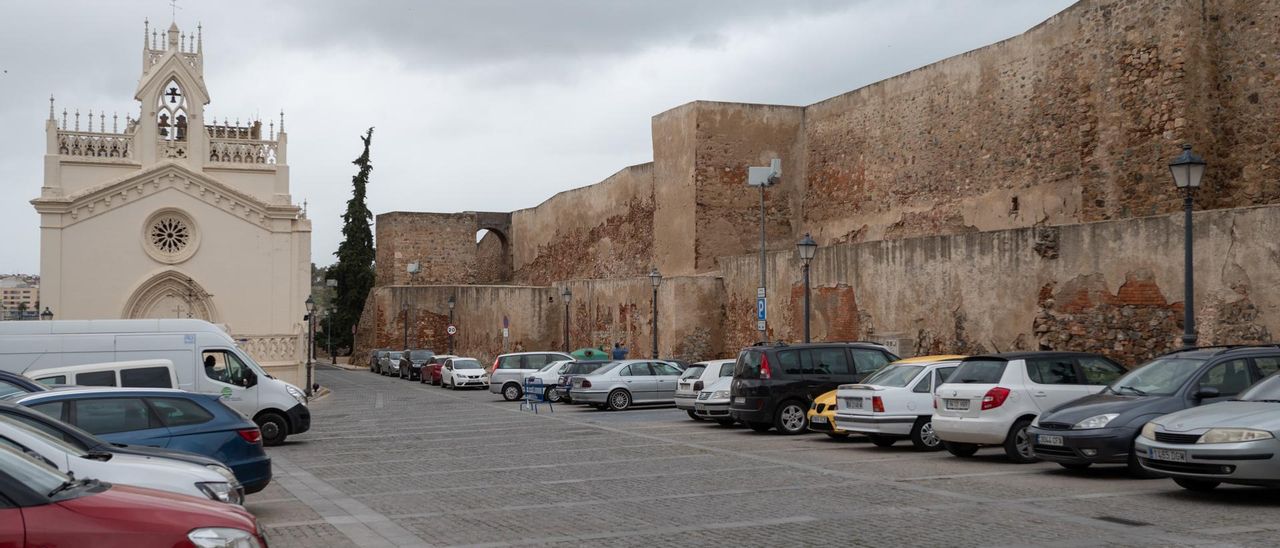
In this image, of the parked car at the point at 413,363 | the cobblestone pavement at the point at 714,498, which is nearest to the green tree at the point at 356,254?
the parked car at the point at 413,363

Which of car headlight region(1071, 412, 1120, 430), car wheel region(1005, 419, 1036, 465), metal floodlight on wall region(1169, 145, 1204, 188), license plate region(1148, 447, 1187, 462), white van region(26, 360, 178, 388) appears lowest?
car wheel region(1005, 419, 1036, 465)

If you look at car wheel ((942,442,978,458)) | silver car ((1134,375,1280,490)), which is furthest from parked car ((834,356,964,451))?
silver car ((1134,375,1280,490))

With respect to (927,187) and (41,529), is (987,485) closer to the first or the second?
(41,529)

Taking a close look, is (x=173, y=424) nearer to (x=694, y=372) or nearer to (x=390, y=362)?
(x=694, y=372)

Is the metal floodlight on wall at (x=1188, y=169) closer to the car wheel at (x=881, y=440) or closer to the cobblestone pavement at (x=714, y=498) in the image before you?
the cobblestone pavement at (x=714, y=498)

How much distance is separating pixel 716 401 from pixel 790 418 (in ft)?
7.10

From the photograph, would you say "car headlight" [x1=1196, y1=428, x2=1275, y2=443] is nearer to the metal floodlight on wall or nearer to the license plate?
the license plate

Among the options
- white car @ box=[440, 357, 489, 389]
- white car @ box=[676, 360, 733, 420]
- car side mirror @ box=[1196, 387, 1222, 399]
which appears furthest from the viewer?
white car @ box=[440, 357, 489, 389]

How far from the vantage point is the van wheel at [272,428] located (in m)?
20.6

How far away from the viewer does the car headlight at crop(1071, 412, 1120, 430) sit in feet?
A: 42.9

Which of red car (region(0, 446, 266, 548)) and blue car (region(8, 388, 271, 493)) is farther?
blue car (region(8, 388, 271, 493))

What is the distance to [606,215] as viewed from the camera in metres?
53.9

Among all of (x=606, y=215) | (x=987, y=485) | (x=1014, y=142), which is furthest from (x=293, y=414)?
(x=606, y=215)

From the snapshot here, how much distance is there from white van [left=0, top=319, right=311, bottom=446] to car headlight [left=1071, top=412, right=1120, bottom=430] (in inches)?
513
